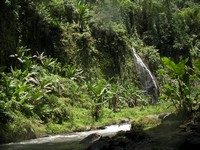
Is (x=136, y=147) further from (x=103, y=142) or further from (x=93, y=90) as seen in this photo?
(x=93, y=90)

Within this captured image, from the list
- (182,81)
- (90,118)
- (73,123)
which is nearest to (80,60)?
(90,118)

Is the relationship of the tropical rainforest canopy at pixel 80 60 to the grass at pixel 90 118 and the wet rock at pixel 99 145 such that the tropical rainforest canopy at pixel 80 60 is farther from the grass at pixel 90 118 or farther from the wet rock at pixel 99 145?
the wet rock at pixel 99 145

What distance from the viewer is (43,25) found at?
75.8 feet

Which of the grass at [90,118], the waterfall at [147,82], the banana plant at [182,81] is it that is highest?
the banana plant at [182,81]

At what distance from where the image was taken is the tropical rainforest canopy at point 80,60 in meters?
14.2

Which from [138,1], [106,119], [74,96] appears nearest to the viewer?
[106,119]

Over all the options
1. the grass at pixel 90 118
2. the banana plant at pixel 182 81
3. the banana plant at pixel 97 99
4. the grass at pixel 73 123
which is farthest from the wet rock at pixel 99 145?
the banana plant at pixel 97 99

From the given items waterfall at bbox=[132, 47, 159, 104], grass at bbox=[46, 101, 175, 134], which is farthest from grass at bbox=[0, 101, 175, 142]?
waterfall at bbox=[132, 47, 159, 104]

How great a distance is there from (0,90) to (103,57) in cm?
1339

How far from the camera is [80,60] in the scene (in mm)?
24438

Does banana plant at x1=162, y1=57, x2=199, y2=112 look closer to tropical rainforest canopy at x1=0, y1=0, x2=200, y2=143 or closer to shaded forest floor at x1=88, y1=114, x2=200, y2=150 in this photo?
tropical rainforest canopy at x1=0, y1=0, x2=200, y2=143

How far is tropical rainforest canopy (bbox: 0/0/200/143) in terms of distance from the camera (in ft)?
46.5

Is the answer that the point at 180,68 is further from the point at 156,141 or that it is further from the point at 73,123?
the point at 73,123

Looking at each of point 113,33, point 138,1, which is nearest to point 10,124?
point 113,33
